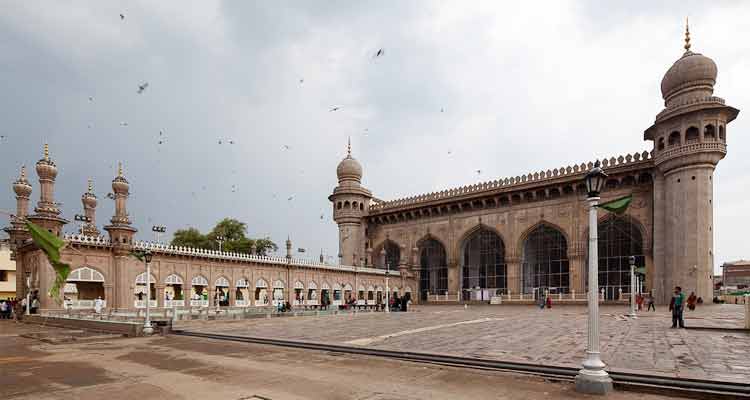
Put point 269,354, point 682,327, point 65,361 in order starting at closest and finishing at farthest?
point 65,361 → point 269,354 → point 682,327

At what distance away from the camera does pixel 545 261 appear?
4066cm

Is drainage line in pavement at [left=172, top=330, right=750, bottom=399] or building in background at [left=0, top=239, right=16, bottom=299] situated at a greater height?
drainage line in pavement at [left=172, top=330, right=750, bottom=399]

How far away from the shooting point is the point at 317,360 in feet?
30.7

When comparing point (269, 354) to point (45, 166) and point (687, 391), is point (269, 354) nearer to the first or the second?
point (687, 391)

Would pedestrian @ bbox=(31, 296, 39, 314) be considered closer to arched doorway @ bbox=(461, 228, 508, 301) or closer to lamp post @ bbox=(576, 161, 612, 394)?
lamp post @ bbox=(576, 161, 612, 394)

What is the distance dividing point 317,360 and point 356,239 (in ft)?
136

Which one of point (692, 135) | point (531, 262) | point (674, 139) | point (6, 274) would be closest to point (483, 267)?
point (531, 262)

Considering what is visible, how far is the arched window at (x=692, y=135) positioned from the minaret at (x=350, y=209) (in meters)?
32.4

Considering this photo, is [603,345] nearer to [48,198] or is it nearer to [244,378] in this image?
[244,378]

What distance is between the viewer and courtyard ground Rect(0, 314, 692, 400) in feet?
20.8

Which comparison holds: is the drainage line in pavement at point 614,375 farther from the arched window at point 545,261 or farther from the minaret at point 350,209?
the minaret at point 350,209

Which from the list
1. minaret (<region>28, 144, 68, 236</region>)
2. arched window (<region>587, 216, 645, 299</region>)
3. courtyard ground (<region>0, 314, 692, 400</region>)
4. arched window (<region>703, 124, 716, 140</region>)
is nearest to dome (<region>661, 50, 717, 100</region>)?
arched window (<region>703, 124, 716, 140</region>)

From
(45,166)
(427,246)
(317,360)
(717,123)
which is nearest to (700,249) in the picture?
(717,123)

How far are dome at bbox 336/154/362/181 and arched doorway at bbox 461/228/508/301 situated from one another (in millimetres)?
15606
